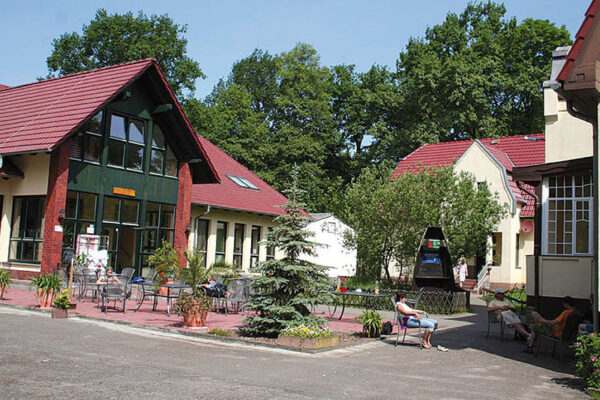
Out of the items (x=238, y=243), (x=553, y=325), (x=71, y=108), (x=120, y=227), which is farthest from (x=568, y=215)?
(x=238, y=243)

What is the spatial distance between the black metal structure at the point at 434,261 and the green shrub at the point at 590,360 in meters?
12.6

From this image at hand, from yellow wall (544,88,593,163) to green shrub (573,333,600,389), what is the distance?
Result: 1177cm

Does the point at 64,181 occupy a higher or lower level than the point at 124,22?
lower

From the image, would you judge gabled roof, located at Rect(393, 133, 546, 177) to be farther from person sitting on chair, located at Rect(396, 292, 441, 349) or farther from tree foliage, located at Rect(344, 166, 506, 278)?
person sitting on chair, located at Rect(396, 292, 441, 349)

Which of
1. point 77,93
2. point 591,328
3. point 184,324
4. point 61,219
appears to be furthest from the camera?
point 77,93

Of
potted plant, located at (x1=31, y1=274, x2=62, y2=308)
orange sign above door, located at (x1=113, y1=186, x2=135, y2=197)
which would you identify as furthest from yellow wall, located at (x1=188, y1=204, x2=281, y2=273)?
potted plant, located at (x1=31, y1=274, x2=62, y2=308)

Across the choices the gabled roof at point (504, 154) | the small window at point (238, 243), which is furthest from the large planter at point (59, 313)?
the gabled roof at point (504, 154)

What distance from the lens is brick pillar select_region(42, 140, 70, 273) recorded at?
19.3 m

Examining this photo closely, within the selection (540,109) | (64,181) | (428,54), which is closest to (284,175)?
(428,54)

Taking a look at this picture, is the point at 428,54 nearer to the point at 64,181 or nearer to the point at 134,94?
the point at 134,94

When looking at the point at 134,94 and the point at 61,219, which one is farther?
the point at 134,94

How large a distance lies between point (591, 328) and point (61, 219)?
51.6 feet

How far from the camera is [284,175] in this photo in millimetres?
46562

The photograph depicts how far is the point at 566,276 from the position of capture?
15.0m
